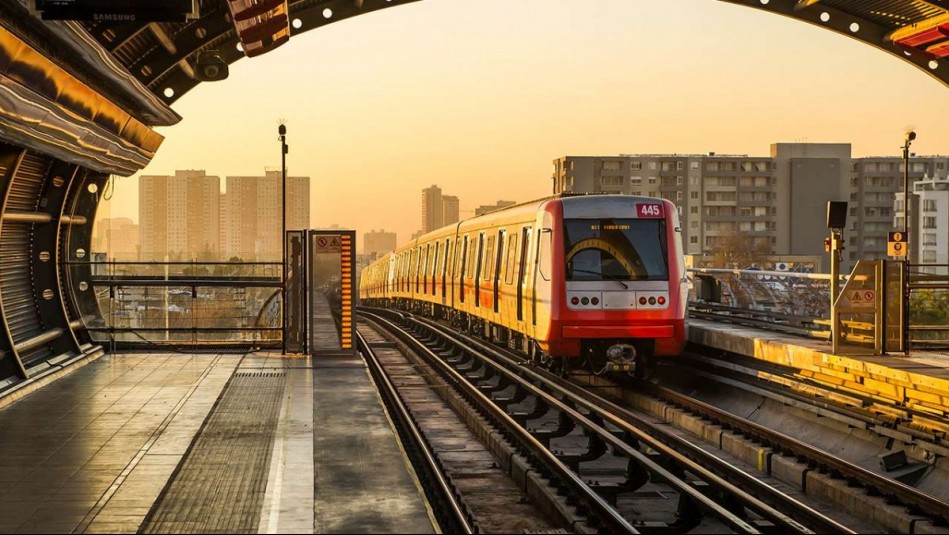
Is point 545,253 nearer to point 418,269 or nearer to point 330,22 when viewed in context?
point 330,22

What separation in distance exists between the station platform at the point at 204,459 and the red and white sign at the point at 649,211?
4.77 meters

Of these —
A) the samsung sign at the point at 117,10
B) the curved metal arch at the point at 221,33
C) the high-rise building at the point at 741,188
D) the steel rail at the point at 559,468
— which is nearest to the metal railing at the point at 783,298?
the steel rail at the point at 559,468

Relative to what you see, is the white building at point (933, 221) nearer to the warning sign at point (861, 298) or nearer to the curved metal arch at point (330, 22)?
the curved metal arch at point (330, 22)

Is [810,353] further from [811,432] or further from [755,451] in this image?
[755,451]

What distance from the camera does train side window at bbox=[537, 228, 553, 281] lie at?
17.8 meters

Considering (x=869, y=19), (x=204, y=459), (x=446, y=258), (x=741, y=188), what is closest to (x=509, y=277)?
(x=869, y=19)

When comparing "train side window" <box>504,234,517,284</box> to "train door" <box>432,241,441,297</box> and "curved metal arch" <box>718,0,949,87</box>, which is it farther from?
"train door" <box>432,241,441,297</box>

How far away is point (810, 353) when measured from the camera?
49.9 feet

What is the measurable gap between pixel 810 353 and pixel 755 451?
2.81 m

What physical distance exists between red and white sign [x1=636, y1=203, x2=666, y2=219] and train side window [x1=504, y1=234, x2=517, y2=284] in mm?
3626

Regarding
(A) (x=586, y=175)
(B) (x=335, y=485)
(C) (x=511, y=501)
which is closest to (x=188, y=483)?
(B) (x=335, y=485)

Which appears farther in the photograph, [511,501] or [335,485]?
[511,501]

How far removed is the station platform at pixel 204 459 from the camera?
846 cm

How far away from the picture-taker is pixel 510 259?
Result: 2148cm
